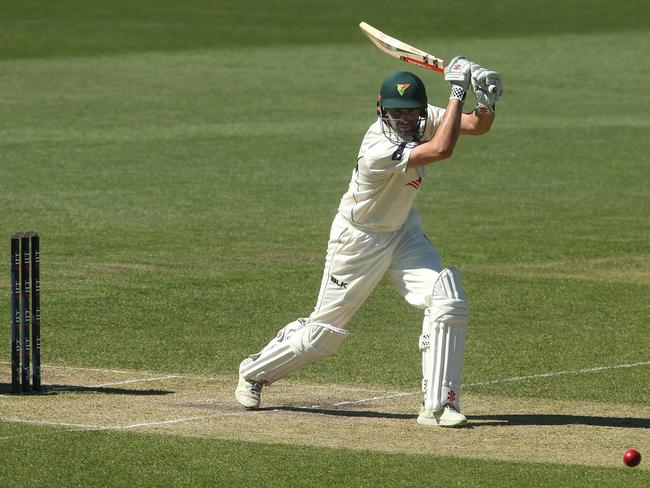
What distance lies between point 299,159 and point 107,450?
15.0m

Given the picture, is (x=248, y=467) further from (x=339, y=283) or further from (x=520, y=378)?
(x=520, y=378)

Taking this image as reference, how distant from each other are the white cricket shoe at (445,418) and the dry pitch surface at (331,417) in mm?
60

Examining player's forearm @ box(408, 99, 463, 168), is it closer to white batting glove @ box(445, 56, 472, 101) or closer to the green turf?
white batting glove @ box(445, 56, 472, 101)

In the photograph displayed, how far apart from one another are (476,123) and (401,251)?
0.94 meters

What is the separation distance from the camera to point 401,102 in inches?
358

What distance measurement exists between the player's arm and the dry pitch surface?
162 centimetres

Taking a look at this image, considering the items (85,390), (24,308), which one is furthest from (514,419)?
(24,308)

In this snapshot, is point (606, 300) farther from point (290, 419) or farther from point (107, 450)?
point (107, 450)

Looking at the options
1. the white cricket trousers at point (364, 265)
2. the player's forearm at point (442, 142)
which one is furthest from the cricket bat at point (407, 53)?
the white cricket trousers at point (364, 265)

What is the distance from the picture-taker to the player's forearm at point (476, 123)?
30.8 feet

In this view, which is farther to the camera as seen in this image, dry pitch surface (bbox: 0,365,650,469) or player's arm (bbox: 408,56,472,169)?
player's arm (bbox: 408,56,472,169)

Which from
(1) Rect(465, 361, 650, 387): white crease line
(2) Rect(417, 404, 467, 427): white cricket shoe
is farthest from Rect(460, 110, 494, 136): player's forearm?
(1) Rect(465, 361, 650, 387): white crease line

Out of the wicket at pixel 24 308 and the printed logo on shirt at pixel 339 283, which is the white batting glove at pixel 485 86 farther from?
the wicket at pixel 24 308

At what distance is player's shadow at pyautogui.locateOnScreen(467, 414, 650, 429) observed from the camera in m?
9.12
